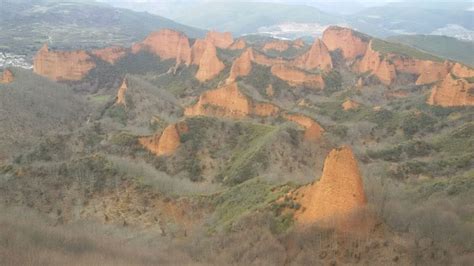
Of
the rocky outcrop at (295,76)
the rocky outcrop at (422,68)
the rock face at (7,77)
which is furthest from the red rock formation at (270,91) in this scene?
the rock face at (7,77)

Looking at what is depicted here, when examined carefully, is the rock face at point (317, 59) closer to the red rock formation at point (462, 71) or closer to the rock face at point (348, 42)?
the rock face at point (348, 42)

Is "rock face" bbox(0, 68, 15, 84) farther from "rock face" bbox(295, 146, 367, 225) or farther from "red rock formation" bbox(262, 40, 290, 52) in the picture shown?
"red rock formation" bbox(262, 40, 290, 52)

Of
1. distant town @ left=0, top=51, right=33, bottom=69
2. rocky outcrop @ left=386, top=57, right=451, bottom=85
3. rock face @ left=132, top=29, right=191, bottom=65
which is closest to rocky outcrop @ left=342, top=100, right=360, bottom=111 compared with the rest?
rocky outcrop @ left=386, top=57, right=451, bottom=85

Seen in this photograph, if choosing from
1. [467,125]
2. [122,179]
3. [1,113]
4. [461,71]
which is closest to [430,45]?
[461,71]

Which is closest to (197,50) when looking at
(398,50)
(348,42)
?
(348,42)

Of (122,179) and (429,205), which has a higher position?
(429,205)

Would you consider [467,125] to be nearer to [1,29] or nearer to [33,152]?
[33,152]
